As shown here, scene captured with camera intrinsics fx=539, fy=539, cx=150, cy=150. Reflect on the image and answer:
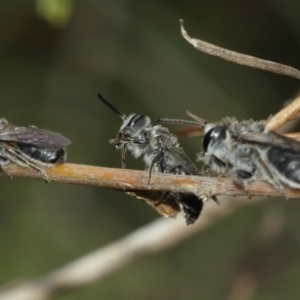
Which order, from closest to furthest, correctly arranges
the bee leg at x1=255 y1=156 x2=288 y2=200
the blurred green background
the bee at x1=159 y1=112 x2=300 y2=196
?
1. the bee leg at x1=255 y1=156 x2=288 y2=200
2. the bee at x1=159 y1=112 x2=300 y2=196
3. the blurred green background

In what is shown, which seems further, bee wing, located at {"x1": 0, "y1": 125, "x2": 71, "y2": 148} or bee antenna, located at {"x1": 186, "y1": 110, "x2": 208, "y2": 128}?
bee wing, located at {"x1": 0, "y1": 125, "x2": 71, "y2": 148}

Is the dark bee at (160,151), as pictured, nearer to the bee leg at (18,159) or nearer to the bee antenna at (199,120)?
the bee antenna at (199,120)

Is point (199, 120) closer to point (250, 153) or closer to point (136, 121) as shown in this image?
point (250, 153)

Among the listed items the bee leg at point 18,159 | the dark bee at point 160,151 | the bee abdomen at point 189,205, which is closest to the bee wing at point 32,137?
the bee leg at point 18,159

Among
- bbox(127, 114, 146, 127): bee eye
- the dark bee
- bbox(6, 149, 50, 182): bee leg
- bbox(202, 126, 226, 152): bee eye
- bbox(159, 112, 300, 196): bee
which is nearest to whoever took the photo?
bbox(159, 112, 300, 196): bee

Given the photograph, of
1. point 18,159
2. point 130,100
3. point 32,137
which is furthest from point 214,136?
point 130,100

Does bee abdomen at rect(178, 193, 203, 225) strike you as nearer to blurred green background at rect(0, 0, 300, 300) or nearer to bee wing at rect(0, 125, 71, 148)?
bee wing at rect(0, 125, 71, 148)

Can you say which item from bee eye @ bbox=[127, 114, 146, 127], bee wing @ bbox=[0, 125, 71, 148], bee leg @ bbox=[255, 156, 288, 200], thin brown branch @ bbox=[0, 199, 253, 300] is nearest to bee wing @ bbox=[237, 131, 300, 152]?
bee leg @ bbox=[255, 156, 288, 200]
